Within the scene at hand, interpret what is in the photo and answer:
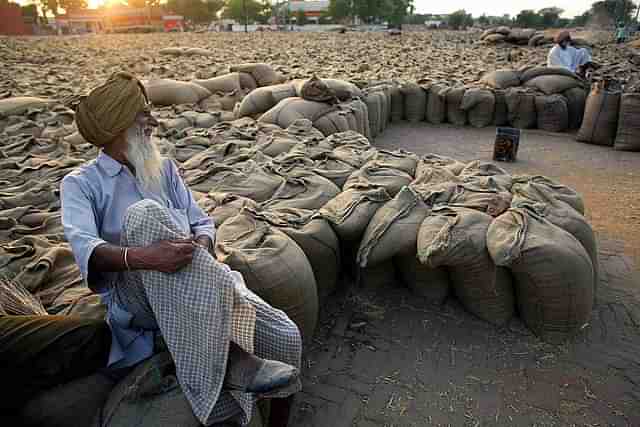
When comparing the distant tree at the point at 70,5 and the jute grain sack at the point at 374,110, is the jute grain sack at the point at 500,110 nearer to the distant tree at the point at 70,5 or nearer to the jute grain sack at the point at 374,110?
the jute grain sack at the point at 374,110

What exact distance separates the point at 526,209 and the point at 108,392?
2.10m

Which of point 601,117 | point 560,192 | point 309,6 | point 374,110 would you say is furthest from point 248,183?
point 309,6

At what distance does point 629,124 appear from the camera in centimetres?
591

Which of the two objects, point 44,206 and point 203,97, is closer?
point 44,206

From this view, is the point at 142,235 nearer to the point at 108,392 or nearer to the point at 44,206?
the point at 108,392

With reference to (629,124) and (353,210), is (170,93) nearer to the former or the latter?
(353,210)

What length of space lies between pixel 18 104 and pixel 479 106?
665 cm

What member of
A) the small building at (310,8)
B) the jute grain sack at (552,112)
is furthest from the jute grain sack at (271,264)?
the small building at (310,8)

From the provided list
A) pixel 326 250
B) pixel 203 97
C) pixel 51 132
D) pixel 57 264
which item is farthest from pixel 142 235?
pixel 203 97

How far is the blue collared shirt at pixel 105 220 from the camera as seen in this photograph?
4.61 feet

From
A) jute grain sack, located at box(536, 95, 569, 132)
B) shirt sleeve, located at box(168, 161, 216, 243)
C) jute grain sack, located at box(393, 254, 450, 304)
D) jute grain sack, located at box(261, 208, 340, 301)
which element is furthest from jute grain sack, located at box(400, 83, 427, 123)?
shirt sleeve, located at box(168, 161, 216, 243)

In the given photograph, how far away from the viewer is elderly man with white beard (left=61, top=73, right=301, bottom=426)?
1296 millimetres

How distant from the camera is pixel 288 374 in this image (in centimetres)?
131

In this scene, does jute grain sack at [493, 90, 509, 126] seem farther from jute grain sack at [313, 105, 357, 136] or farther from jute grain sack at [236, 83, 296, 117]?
jute grain sack at [236, 83, 296, 117]
